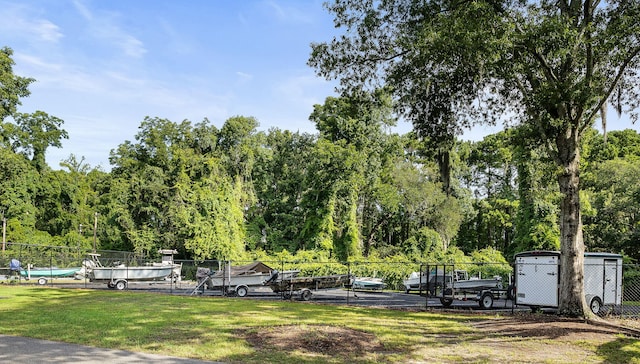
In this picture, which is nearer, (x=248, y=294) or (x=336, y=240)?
(x=248, y=294)

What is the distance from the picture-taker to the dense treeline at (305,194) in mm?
44281

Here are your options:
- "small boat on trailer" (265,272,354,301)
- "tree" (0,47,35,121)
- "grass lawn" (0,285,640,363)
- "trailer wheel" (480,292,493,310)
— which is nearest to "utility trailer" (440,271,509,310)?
"trailer wheel" (480,292,493,310)

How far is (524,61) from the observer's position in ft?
49.0

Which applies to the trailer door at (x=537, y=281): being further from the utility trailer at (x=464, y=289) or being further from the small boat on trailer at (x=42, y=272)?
the small boat on trailer at (x=42, y=272)

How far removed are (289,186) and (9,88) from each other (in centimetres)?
3320

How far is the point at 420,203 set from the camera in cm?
4656

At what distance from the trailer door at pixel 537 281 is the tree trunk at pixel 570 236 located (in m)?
1.52

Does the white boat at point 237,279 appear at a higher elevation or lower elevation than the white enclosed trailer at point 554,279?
lower

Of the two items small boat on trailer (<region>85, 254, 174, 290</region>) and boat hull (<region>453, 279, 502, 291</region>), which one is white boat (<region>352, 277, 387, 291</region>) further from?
small boat on trailer (<region>85, 254, 174, 290</region>)

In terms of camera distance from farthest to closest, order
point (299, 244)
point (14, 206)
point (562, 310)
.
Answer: point (14, 206), point (299, 244), point (562, 310)

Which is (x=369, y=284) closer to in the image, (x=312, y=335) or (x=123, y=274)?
(x=123, y=274)

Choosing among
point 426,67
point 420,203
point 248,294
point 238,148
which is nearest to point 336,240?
point 420,203

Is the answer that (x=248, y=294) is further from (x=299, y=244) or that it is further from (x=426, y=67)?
(x=299, y=244)

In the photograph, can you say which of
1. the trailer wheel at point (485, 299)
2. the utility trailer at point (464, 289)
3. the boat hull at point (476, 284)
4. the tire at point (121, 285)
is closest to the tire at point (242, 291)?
the tire at point (121, 285)
